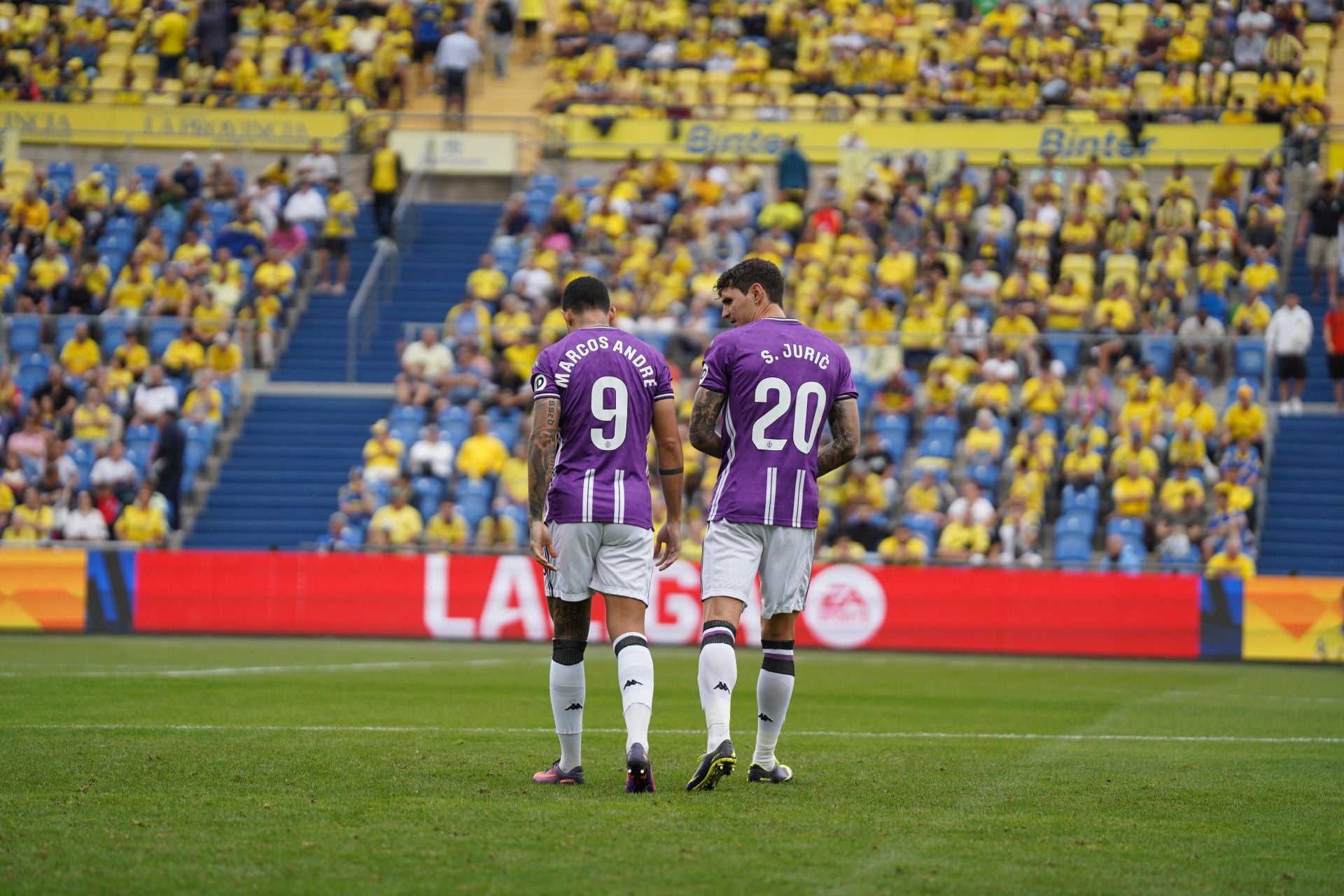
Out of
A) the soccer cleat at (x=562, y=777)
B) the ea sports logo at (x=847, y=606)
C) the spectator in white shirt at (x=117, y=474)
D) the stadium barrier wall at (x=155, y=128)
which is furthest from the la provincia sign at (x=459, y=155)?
the soccer cleat at (x=562, y=777)

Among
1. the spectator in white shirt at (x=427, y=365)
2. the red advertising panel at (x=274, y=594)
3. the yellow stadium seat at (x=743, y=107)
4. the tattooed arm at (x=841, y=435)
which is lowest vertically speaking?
the red advertising panel at (x=274, y=594)

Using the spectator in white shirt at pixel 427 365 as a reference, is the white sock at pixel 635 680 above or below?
above

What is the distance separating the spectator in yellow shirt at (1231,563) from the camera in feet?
68.8

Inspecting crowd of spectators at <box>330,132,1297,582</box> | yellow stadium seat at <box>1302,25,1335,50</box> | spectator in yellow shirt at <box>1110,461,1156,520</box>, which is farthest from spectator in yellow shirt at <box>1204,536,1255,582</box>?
yellow stadium seat at <box>1302,25,1335,50</box>

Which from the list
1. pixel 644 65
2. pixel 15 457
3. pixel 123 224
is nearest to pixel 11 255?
pixel 123 224

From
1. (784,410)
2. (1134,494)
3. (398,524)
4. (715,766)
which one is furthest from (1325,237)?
(715,766)

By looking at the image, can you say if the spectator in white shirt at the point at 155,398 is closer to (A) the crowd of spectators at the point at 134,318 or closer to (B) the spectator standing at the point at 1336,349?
(A) the crowd of spectators at the point at 134,318

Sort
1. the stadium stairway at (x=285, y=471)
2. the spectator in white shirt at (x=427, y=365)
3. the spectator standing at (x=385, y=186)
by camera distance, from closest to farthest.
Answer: the stadium stairway at (x=285, y=471) < the spectator in white shirt at (x=427, y=365) < the spectator standing at (x=385, y=186)

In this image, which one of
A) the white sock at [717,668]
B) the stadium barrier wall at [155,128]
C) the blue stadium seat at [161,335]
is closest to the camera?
the white sock at [717,668]

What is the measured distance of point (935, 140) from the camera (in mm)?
30516

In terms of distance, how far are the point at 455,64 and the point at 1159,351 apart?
1541 centimetres

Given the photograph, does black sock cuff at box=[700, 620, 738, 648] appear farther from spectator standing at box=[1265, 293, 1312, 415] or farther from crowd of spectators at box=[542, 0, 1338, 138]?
crowd of spectators at box=[542, 0, 1338, 138]

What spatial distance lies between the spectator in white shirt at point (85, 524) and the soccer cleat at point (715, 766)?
1699 centimetres

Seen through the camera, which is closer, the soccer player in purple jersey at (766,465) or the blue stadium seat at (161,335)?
the soccer player in purple jersey at (766,465)
